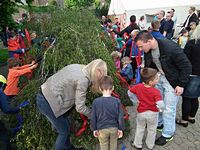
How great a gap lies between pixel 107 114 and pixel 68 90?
54 centimetres

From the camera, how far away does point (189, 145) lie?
375 centimetres

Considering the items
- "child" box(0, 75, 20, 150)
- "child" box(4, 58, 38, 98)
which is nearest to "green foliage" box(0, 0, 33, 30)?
"child" box(4, 58, 38, 98)

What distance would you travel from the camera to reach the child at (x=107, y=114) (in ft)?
9.45

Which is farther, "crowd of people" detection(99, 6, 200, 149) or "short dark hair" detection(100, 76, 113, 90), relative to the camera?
"crowd of people" detection(99, 6, 200, 149)

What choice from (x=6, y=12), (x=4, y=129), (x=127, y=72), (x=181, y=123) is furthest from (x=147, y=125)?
(x=6, y=12)

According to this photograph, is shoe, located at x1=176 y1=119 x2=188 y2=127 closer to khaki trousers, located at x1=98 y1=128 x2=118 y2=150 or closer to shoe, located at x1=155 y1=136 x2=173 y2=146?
shoe, located at x1=155 y1=136 x2=173 y2=146

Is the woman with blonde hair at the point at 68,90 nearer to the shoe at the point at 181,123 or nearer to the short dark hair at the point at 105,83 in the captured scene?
the short dark hair at the point at 105,83

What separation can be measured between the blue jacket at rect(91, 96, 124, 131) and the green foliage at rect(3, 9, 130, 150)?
755mm

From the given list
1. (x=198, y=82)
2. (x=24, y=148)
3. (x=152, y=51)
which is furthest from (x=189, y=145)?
(x=24, y=148)

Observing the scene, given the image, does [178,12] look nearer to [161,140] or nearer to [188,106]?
[188,106]

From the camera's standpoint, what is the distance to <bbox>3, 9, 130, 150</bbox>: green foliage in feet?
11.7

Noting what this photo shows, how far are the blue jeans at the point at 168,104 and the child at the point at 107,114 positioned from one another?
0.96 metres

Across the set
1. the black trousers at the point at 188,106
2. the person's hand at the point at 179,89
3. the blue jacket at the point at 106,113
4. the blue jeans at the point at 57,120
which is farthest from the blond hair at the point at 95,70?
the black trousers at the point at 188,106

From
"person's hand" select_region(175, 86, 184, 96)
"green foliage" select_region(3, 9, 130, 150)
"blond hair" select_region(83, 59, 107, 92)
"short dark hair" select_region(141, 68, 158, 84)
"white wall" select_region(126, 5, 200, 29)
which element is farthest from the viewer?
"white wall" select_region(126, 5, 200, 29)
